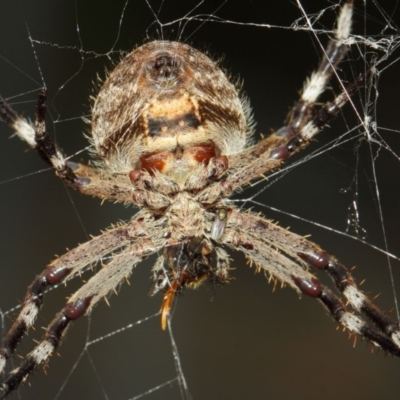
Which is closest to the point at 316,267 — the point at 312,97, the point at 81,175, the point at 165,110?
the point at 312,97

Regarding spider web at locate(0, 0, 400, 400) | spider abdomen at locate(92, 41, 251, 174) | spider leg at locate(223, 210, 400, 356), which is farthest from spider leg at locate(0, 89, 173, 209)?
spider web at locate(0, 0, 400, 400)

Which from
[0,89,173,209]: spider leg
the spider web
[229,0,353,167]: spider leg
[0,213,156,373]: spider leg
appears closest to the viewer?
[0,89,173,209]: spider leg

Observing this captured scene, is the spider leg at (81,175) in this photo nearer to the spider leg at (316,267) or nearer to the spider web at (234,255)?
the spider leg at (316,267)

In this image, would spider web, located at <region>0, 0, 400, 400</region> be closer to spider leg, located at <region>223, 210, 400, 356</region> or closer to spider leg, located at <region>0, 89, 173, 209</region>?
spider leg, located at <region>223, 210, 400, 356</region>

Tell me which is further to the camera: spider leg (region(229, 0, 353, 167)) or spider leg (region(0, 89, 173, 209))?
spider leg (region(229, 0, 353, 167))

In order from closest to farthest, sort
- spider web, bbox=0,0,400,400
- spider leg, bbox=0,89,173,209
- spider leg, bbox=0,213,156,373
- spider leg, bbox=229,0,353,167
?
spider leg, bbox=0,89,173,209 < spider leg, bbox=229,0,353,167 < spider leg, bbox=0,213,156,373 < spider web, bbox=0,0,400,400

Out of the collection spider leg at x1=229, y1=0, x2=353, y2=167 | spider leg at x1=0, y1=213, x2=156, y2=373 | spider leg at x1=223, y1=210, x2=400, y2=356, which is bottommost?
spider leg at x1=223, y1=210, x2=400, y2=356

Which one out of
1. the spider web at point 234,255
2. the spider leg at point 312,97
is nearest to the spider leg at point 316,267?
the spider leg at point 312,97
